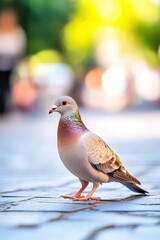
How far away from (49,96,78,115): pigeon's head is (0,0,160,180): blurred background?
315cm

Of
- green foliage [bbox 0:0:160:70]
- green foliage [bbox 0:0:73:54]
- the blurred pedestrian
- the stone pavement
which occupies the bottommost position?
the stone pavement

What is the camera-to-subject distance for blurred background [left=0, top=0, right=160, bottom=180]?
15133 millimetres

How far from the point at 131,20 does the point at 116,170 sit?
4840cm

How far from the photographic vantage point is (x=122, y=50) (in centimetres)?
5678

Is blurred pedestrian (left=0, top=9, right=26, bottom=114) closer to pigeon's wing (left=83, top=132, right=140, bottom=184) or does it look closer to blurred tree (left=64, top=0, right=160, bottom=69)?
pigeon's wing (left=83, top=132, right=140, bottom=184)

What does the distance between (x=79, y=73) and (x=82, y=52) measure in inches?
438

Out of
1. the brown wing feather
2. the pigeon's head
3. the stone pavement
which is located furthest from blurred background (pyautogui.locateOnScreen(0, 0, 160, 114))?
the pigeon's head

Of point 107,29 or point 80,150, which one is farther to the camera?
point 107,29

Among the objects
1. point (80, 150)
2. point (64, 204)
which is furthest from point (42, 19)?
point (80, 150)

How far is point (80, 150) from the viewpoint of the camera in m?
5.82

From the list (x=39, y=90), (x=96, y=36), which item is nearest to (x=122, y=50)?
(x=96, y=36)

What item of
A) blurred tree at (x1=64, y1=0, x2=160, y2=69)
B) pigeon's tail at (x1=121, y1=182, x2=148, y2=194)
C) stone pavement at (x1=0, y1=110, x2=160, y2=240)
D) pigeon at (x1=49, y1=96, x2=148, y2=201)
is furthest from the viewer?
blurred tree at (x1=64, y1=0, x2=160, y2=69)

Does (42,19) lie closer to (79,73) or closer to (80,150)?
(79,73)

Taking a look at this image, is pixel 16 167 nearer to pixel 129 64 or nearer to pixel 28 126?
pixel 28 126
